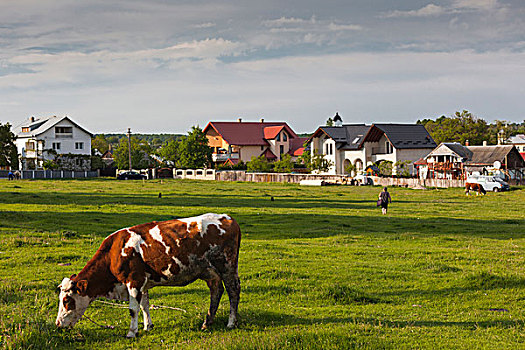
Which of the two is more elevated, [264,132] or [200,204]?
[264,132]

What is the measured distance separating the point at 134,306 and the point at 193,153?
9119 centimetres

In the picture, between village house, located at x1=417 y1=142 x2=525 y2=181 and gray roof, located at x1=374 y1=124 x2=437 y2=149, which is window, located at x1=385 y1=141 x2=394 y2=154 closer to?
gray roof, located at x1=374 y1=124 x2=437 y2=149

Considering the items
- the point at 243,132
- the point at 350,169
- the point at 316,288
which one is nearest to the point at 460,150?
the point at 350,169

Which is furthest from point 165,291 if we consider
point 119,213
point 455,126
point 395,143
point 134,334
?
point 455,126

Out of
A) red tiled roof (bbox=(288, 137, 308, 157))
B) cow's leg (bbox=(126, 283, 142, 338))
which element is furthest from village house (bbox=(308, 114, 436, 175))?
cow's leg (bbox=(126, 283, 142, 338))

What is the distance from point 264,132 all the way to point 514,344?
386 ft

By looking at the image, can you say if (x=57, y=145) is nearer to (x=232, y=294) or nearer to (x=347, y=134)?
(x=347, y=134)

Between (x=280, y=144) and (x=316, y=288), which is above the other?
(x=280, y=144)

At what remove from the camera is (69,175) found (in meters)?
95.0

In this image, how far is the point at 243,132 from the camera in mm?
124500

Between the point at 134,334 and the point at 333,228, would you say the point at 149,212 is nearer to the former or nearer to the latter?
the point at 333,228

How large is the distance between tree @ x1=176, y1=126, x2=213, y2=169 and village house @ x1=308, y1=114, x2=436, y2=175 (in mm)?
20828

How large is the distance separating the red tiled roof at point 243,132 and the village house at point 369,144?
21.0 metres

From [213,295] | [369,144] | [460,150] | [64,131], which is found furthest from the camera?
[64,131]
